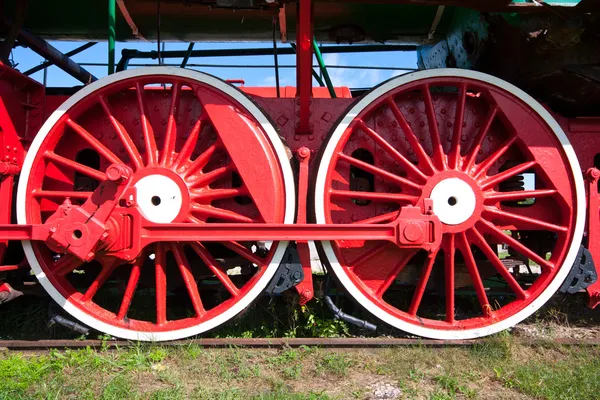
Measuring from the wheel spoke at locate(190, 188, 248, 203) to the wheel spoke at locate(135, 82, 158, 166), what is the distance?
34cm

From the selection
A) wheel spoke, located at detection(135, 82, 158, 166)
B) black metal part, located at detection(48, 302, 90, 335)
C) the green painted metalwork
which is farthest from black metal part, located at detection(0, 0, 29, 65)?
black metal part, located at detection(48, 302, 90, 335)

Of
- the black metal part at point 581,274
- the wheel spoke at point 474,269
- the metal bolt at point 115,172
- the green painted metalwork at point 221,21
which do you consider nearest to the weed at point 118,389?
the metal bolt at point 115,172

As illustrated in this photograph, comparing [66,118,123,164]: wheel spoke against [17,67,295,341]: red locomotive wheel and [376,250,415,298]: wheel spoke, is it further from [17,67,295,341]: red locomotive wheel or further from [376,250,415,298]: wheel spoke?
[376,250,415,298]: wheel spoke

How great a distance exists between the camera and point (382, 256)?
2744 millimetres

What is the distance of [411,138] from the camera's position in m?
2.65

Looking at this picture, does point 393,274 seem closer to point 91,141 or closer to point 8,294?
point 91,141

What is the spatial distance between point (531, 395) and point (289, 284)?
140cm

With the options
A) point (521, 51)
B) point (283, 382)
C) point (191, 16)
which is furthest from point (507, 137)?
point (191, 16)

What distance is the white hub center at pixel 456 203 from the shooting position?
8.40ft

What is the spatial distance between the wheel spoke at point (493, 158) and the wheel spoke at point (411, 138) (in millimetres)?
347

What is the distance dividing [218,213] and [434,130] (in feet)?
4.91

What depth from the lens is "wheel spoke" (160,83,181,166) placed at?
2584 mm

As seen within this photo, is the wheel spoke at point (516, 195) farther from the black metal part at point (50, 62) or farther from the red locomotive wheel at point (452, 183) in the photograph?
the black metal part at point (50, 62)

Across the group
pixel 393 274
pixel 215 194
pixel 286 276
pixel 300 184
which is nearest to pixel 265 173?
pixel 300 184
